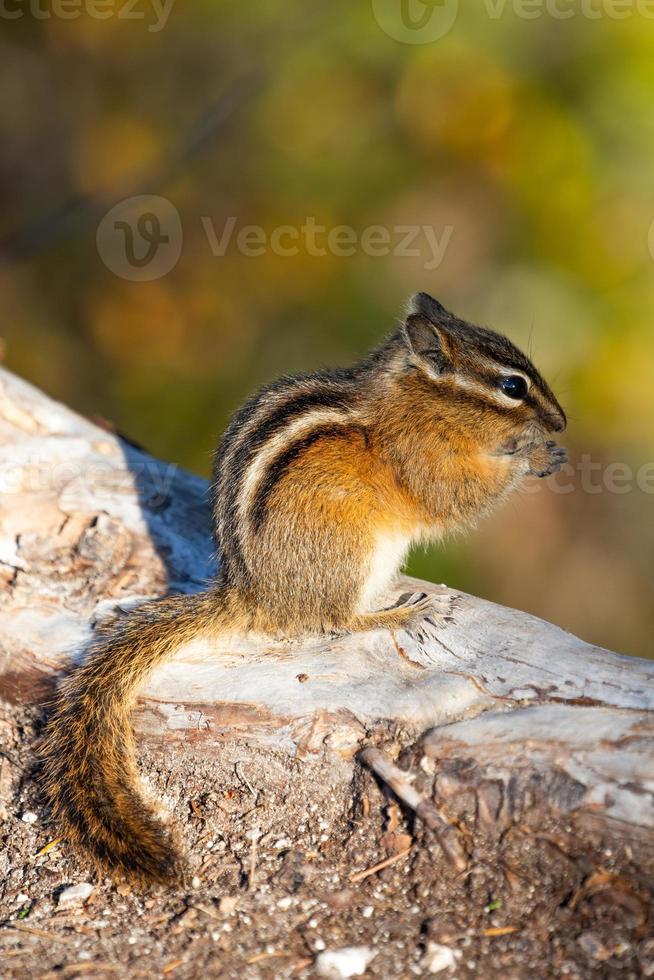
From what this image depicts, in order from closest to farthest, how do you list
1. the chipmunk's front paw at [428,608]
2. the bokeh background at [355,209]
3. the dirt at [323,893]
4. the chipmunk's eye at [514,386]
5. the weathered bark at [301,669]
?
the dirt at [323,893]
the weathered bark at [301,669]
the chipmunk's front paw at [428,608]
the chipmunk's eye at [514,386]
the bokeh background at [355,209]

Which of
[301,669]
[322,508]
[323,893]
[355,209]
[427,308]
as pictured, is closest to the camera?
[323,893]

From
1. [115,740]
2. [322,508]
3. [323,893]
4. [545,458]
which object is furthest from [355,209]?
[323,893]

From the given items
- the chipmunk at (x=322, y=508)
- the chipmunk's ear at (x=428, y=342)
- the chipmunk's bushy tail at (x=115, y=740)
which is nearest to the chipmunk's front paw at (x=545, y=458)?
the chipmunk at (x=322, y=508)

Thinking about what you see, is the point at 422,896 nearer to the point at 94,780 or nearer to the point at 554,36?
the point at 94,780

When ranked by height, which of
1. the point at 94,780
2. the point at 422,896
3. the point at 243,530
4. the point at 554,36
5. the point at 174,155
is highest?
the point at 554,36

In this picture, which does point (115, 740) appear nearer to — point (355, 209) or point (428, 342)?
point (428, 342)

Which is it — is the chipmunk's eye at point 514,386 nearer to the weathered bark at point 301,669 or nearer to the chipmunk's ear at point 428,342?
the chipmunk's ear at point 428,342

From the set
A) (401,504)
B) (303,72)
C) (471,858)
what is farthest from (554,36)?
(471,858)
